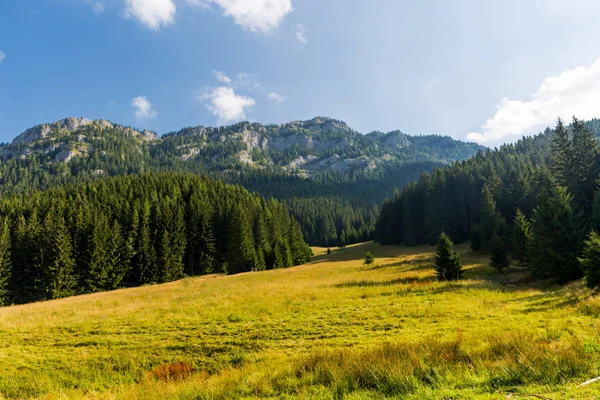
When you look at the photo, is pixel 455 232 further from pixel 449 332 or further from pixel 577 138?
pixel 449 332

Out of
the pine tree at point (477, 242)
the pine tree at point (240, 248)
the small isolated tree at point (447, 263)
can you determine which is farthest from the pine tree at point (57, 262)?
the pine tree at point (477, 242)

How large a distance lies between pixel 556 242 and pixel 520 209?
48656 millimetres

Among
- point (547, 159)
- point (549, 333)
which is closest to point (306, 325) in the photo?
point (549, 333)

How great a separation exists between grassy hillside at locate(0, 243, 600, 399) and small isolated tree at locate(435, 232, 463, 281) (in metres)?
4.74

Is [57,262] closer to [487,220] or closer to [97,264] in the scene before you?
[97,264]

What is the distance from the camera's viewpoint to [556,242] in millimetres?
24594

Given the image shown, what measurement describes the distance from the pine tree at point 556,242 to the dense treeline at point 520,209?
0.06 m

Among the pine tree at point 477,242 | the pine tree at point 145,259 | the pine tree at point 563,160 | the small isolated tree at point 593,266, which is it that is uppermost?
the pine tree at point 563,160

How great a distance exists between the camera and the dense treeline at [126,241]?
52.8 m

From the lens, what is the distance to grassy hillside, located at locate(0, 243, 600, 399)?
266 inches

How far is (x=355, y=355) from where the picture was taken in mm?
9180

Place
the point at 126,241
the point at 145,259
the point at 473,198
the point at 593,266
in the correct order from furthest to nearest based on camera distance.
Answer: the point at 473,198 < the point at 145,259 < the point at 126,241 < the point at 593,266

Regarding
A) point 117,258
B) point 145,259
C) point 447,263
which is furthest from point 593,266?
point 117,258

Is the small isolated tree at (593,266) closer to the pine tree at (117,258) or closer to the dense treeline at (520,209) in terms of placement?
the dense treeline at (520,209)
